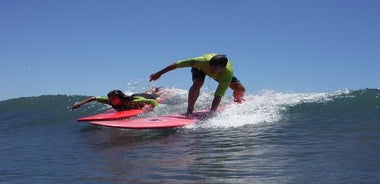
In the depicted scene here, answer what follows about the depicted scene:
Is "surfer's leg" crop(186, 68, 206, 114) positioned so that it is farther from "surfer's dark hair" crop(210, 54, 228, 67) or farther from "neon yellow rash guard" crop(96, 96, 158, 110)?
"neon yellow rash guard" crop(96, 96, 158, 110)

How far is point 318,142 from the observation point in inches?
218

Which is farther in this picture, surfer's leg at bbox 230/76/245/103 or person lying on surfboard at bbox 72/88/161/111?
surfer's leg at bbox 230/76/245/103

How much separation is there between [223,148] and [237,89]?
4.41m

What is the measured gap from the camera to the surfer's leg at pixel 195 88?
839cm

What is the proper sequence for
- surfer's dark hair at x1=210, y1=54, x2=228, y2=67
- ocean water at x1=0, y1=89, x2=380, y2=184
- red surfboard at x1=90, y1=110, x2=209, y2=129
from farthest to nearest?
surfer's dark hair at x1=210, y1=54, x2=228, y2=67, red surfboard at x1=90, y1=110, x2=209, y2=129, ocean water at x1=0, y1=89, x2=380, y2=184

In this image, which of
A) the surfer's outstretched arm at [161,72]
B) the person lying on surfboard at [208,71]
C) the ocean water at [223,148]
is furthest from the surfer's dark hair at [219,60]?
the ocean water at [223,148]

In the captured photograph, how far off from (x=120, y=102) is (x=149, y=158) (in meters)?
4.65

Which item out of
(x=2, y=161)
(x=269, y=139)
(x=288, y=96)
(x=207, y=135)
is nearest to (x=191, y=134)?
(x=207, y=135)

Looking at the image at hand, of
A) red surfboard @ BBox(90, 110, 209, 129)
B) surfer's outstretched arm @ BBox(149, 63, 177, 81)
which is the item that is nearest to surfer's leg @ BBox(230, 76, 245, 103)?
red surfboard @ BBox(90, 110, 209, 129)

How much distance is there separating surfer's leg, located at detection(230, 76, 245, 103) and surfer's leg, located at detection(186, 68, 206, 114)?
1.28 m

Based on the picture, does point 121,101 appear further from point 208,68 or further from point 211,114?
point 208,68

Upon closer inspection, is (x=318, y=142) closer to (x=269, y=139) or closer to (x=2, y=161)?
(x=269, y=139)

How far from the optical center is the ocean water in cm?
390

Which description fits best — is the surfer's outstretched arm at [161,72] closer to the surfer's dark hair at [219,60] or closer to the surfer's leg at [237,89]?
the surfer's dark hair at [219,60]
